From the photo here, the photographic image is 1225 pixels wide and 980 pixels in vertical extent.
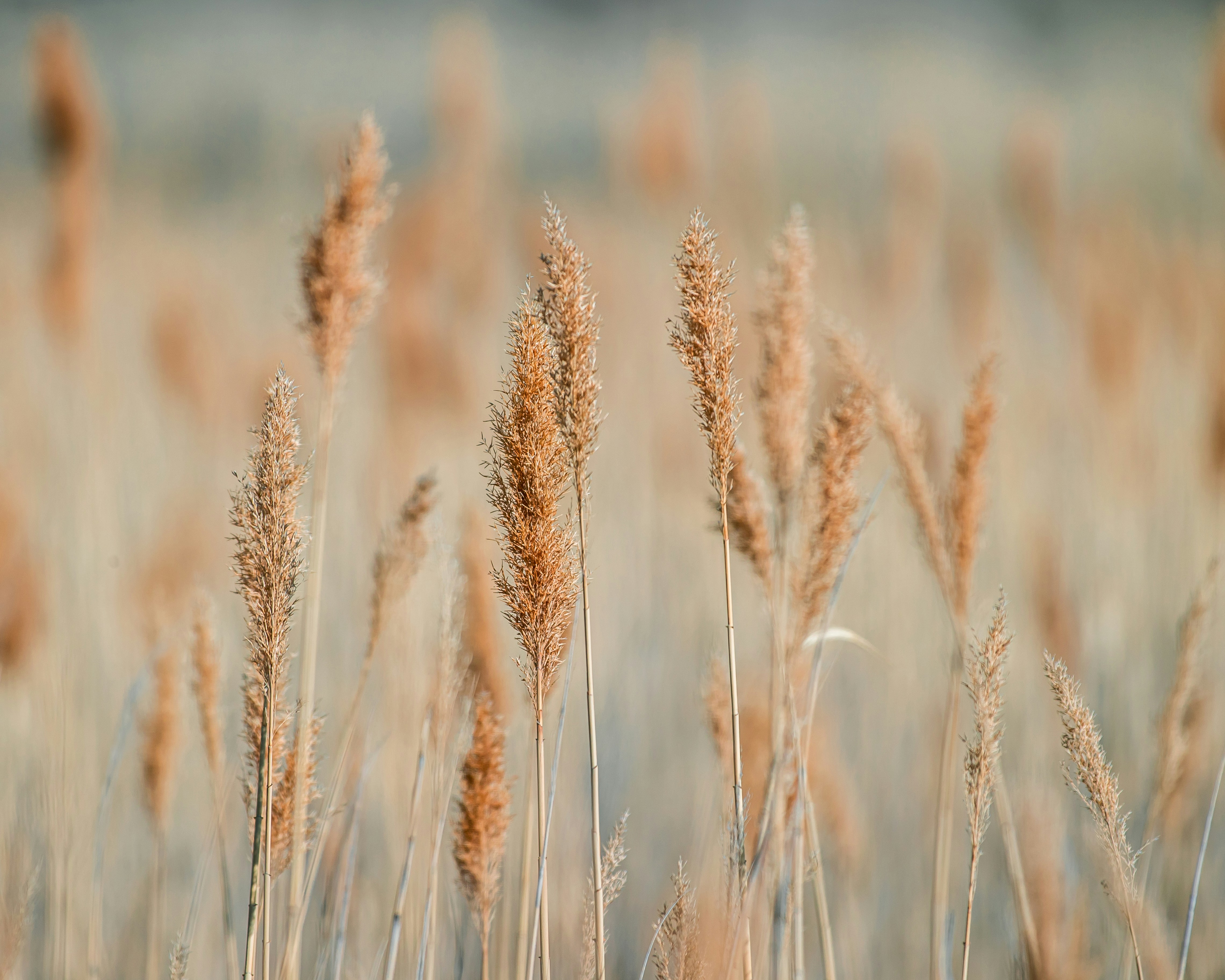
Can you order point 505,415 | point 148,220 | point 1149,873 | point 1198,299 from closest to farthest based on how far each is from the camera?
point 505,415 < point 1149,873 < point 1198,299 < point 148,220

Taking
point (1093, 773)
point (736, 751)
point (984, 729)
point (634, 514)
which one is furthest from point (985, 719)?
point (634, 514)

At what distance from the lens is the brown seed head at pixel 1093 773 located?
82 centimetres

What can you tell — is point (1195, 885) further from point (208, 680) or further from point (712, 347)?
point (208, 680)

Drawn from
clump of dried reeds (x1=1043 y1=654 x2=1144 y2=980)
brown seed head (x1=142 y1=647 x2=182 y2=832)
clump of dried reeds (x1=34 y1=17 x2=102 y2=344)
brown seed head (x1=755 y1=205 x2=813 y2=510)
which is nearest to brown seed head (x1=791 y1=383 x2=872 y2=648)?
brown seed head (x1=755 y1=205 x2=813 y2=510)

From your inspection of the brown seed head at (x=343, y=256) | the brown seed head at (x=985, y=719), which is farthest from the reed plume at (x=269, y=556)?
the brown seed head at (x=985, y=719)

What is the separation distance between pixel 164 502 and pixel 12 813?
180 cm

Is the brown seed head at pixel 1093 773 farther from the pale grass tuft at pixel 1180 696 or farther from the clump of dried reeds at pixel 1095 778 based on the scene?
the pale grass tuft at pixel 1180 696

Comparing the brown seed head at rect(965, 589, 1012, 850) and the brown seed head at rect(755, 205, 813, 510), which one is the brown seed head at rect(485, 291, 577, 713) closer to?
the brown seed head at rect(755, 205, 813, 510)

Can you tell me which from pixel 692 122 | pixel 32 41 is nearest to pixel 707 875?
pixel 32 41

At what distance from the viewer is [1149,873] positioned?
1479 mm

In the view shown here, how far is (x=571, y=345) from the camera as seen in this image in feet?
2.50

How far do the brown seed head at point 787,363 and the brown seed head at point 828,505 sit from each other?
3 cm

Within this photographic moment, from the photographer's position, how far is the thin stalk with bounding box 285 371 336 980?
80cm

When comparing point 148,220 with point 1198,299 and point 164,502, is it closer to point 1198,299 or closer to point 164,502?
point 164,502
